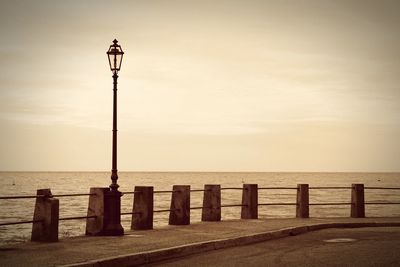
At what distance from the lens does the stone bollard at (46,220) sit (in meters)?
14.0

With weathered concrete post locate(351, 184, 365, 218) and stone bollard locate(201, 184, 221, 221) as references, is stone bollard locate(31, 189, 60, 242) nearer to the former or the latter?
stone bollard locate(201, 184, 221, 221)

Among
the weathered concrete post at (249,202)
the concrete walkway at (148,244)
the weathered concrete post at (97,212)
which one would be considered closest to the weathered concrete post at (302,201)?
the weathered concrete post at (249,202)

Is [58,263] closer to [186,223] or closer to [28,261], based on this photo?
[28,261]

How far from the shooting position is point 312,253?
41.6 feet

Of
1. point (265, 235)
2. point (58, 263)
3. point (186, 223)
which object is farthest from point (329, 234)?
point (58, 263)

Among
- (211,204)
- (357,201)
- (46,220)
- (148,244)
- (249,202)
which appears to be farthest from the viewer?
(357,201)

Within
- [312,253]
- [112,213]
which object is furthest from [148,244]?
[312,253]

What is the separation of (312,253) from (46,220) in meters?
5.89

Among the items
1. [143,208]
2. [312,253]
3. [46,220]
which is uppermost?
[143,208]

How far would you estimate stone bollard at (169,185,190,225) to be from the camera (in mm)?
18438

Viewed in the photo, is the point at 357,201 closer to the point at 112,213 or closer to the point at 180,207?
the point at 180,207

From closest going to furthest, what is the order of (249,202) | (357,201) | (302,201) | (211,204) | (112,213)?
(112,213), (211,204), (249,202), (302,201), (357,201)

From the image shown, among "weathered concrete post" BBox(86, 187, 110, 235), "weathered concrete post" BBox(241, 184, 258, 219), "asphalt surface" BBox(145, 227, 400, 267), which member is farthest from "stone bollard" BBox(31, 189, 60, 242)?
"weathered concrete post" BBox(241, 184, 258, 219)

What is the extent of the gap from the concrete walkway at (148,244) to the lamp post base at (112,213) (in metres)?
0.32
